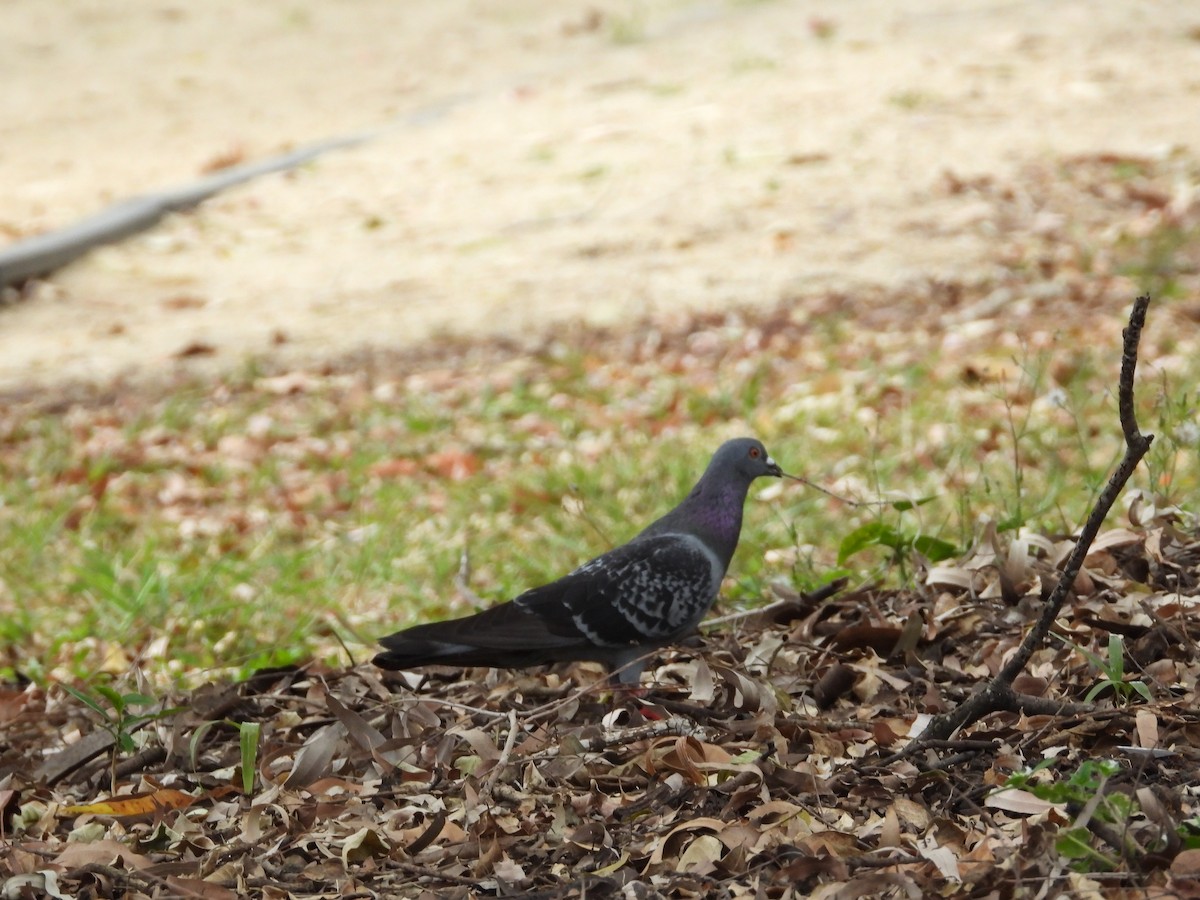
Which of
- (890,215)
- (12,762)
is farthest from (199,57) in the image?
(12,762)

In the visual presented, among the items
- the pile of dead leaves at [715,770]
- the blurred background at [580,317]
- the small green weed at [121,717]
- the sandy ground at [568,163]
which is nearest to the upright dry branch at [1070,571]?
the pile of dead leaves at [715,770]

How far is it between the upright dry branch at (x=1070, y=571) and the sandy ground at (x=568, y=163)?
496cm

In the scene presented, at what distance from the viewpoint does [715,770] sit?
2.59 m

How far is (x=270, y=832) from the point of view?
2.64 metres

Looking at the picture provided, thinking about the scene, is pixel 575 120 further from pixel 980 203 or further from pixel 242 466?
pixel 242 466

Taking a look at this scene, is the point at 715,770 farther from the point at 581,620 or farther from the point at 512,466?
the point at 512,466

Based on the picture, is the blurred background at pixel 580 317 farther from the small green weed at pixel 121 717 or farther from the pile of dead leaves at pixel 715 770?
the small green weed at pixel 121 717

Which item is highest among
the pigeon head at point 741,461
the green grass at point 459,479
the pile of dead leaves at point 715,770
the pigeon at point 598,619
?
the pigeon head at point 741,461

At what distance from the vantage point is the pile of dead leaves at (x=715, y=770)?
2.27 m

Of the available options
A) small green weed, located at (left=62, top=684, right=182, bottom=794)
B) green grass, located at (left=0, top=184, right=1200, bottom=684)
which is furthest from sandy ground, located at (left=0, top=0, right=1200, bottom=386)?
small green weed, located at (left=62, top=684, right=182, bottom=794)

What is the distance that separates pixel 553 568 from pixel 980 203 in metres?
4.40

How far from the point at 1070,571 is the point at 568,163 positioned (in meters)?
7.60

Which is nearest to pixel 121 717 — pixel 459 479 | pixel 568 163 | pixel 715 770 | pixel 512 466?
pixel 715 770

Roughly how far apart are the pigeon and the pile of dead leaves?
104 millimetres
